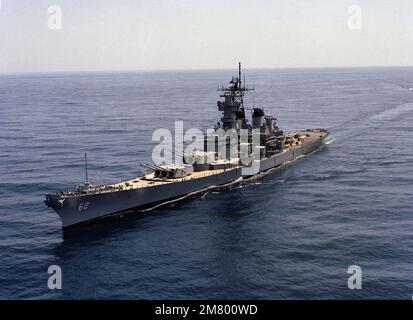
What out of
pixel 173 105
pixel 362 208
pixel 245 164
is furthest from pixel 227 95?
pixel 173 105

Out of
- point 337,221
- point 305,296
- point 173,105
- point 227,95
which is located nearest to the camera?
point 305,296

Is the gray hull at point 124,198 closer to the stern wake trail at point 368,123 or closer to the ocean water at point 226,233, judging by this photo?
the ocean water at point 226,233

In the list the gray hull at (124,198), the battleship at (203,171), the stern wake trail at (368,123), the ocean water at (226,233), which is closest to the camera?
the ocean water at (226,233)

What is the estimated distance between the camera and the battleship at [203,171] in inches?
1938

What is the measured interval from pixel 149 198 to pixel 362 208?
2406 centimetres

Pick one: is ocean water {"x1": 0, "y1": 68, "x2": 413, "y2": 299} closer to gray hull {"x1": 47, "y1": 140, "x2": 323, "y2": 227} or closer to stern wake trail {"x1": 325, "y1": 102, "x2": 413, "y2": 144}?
gray hull {"x1": 47, "y1": 140, "x2": 323, "y2": 227}

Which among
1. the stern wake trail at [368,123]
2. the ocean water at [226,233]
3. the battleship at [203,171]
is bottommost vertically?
the ocean water at [226,233]

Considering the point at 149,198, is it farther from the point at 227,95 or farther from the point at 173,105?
the point at 173,105

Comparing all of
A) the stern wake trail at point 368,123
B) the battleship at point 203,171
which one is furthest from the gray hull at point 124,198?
the stern wake trail at point 368,123

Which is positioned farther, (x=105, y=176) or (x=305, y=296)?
(x=105, y=176)

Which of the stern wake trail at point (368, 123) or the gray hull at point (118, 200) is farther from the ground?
the stern wake trail at point (368, 123)

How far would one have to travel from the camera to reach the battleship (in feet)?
162

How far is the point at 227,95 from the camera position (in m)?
70.9

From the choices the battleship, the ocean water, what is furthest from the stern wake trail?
the battleship
